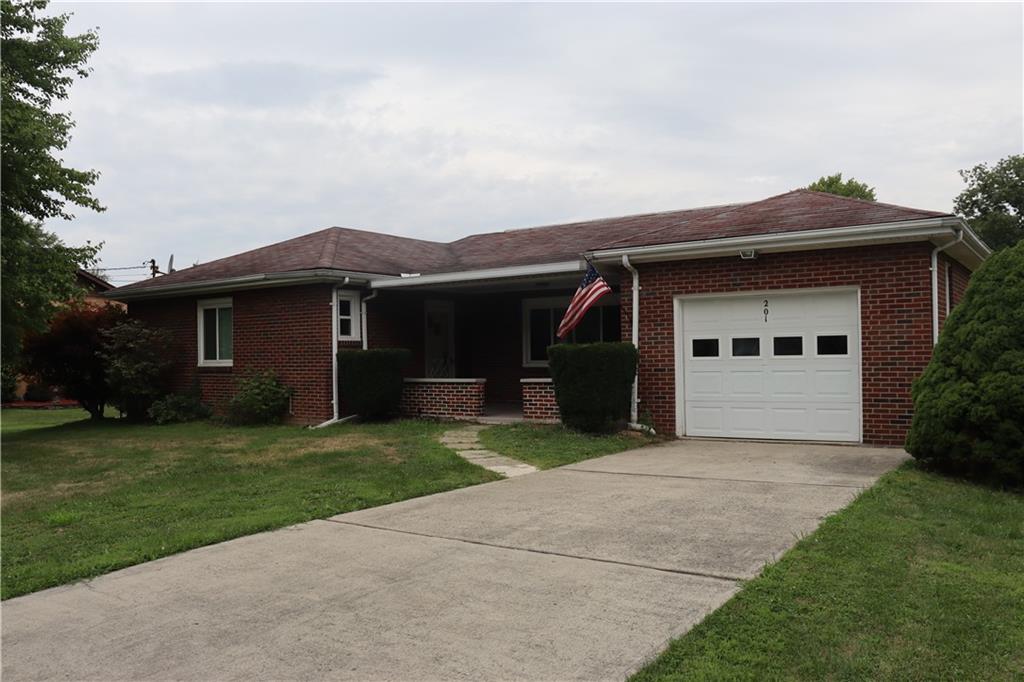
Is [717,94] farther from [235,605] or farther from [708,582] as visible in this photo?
[235,605]

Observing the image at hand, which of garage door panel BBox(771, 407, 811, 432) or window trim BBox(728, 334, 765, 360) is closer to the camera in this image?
garage door panel BBox(771, 407, 811, 432)

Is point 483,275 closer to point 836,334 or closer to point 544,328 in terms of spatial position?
point 544,328

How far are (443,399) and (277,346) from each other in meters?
3.52

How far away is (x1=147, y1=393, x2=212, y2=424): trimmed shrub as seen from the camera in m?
16.2

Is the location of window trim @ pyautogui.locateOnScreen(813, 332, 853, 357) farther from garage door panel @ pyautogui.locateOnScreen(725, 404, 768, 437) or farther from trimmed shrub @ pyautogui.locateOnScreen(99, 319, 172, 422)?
trimmed shrub @ pyautogui.locateOnScreen(99, 319, 172, 422)

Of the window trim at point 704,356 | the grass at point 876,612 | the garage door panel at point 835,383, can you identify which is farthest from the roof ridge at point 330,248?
the grass at point 876,612

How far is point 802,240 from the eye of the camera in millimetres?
10359

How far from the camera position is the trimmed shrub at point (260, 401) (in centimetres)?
1479

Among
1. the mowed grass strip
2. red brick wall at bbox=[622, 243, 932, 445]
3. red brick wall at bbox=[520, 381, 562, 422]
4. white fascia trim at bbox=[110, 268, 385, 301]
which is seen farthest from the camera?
white fascia trim at bbox=[110, 268, 385, 301]

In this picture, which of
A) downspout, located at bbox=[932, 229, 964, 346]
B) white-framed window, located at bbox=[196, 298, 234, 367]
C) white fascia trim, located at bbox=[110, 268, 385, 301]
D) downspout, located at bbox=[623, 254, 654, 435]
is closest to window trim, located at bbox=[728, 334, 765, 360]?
downspout, located at bbox=[623, 254, 654, 435]

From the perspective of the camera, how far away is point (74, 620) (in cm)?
427

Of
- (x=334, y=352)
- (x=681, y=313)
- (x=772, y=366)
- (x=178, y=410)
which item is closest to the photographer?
(x=772, y=366)

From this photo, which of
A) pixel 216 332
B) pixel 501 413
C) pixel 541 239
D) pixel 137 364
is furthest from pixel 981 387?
pixel 137 364

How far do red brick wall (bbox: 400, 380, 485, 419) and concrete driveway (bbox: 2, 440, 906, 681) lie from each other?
6.97 m
